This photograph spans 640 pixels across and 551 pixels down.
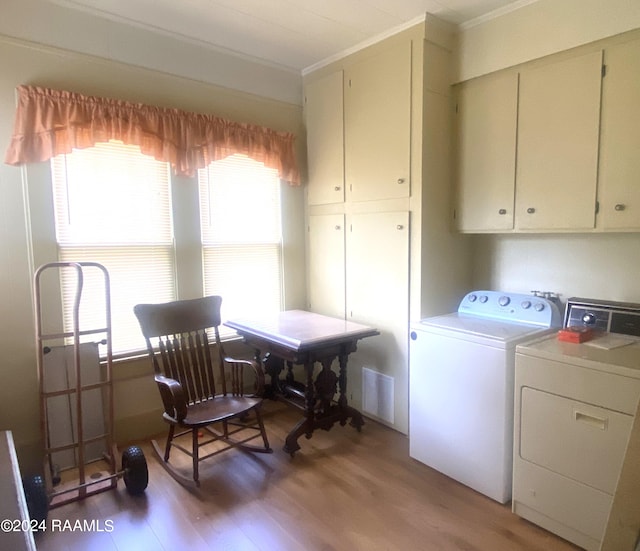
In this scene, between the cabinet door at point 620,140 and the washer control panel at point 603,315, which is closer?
the cabinet door at point 620,140

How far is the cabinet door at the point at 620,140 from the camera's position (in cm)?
212

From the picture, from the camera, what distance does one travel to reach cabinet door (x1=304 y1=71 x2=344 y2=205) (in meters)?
3.30

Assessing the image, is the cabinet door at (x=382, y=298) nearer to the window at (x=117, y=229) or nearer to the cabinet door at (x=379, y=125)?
the cabinet door at (x=379, y=125)

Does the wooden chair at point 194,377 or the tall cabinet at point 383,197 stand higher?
the tall cabinet at point 383,197

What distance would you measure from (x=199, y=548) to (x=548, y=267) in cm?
255

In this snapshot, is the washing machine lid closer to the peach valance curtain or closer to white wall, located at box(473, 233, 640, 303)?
white wall, located at box(473, 233, 640, 303)

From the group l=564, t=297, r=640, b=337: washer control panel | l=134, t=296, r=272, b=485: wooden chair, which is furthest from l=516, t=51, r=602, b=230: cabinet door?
l=134, t=296, r=272, b=485: wooden chair

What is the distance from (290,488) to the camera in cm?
241

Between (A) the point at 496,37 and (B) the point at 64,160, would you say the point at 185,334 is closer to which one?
(B) the point at 64,160

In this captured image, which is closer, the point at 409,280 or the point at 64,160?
the point at 64,160

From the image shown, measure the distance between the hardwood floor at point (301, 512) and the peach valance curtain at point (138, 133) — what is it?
6.50 feet

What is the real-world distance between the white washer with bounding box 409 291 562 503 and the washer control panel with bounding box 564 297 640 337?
0.11m

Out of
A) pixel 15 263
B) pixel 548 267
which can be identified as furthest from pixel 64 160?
pixel 548 267

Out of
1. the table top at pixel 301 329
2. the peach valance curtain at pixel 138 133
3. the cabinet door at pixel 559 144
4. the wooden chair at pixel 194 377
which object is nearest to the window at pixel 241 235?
the peach valance curtain at pixel 138 133
